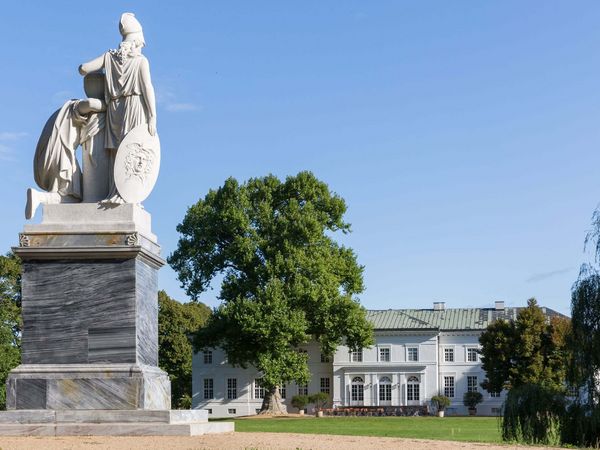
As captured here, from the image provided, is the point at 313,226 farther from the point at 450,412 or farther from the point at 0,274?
the point at 450,412

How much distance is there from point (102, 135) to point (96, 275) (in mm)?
2466

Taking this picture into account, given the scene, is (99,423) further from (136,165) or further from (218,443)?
(136,165)

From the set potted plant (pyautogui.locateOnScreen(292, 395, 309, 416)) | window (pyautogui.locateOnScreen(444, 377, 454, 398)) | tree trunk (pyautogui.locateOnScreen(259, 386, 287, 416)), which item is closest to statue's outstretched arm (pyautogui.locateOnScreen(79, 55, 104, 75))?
tree trunk (pyautogui.locateOnScreen(259, 386, 287, 416))

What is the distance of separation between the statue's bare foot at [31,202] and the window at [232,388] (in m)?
84.0

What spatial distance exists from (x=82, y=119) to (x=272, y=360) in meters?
49.5

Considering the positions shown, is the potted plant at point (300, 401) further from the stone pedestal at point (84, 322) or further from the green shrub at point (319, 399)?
the stone pedestal at point (84, 322)

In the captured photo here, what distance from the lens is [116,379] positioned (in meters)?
14.6

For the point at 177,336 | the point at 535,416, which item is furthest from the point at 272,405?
the point at 535,416

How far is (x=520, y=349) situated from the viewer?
81.3 m

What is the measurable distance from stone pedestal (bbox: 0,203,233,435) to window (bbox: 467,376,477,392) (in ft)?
282

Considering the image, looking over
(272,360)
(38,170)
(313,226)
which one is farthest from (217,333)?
(38,170)

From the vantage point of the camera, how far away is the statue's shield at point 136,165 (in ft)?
51.8

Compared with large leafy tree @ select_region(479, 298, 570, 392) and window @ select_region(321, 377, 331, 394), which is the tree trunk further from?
window @ select_region(321, 377, 331, 394)

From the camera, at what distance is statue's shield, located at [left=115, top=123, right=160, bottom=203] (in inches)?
621
